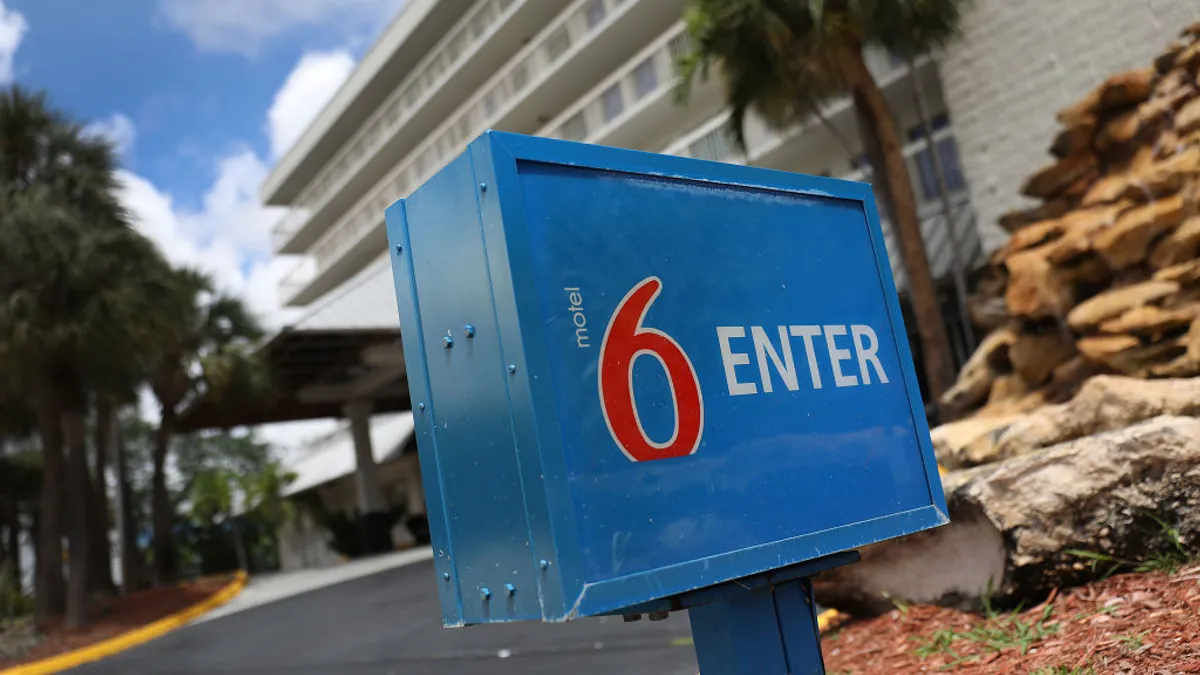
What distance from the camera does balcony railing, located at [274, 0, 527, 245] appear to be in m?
36.1

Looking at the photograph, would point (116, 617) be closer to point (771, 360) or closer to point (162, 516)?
point (162, 516)

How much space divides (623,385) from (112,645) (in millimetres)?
14633

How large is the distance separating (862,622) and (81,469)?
17.2 metres

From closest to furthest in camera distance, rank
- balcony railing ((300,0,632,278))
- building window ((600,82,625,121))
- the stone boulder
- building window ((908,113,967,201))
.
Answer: the stone boulder → building window ((908,113,967,201)) → building window ((600,82,625,121)) → balcony railing ((300,0,632,278))

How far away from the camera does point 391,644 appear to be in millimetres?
9180

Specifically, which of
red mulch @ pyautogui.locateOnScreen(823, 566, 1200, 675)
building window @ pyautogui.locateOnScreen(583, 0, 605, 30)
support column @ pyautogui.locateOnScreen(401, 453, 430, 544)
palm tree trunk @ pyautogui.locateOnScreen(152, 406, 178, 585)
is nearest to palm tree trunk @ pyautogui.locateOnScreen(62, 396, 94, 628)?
palm tree trunk @ pyautogui.locateOnScreen(152, 406, 178, 585)

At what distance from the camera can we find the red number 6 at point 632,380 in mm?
2242

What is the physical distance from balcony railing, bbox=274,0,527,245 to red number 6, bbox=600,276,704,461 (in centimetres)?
3292

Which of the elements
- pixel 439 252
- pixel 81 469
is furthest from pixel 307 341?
pixel 439 252

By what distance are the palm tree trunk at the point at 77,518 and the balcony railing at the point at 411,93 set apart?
21487 mm

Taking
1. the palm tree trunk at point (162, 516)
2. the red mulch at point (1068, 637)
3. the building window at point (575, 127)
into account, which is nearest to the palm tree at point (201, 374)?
the palm tree trunk at point (162, 516)

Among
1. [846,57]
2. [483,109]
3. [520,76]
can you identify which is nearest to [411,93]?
[483,109]

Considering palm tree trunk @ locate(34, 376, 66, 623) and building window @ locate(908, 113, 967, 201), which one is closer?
palm tree trunk @ locate(34, 376, 66, 623)

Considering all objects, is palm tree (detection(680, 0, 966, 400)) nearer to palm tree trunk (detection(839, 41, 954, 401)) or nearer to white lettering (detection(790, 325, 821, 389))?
palm tree trunk (detection(839, 41, 954, 401))
